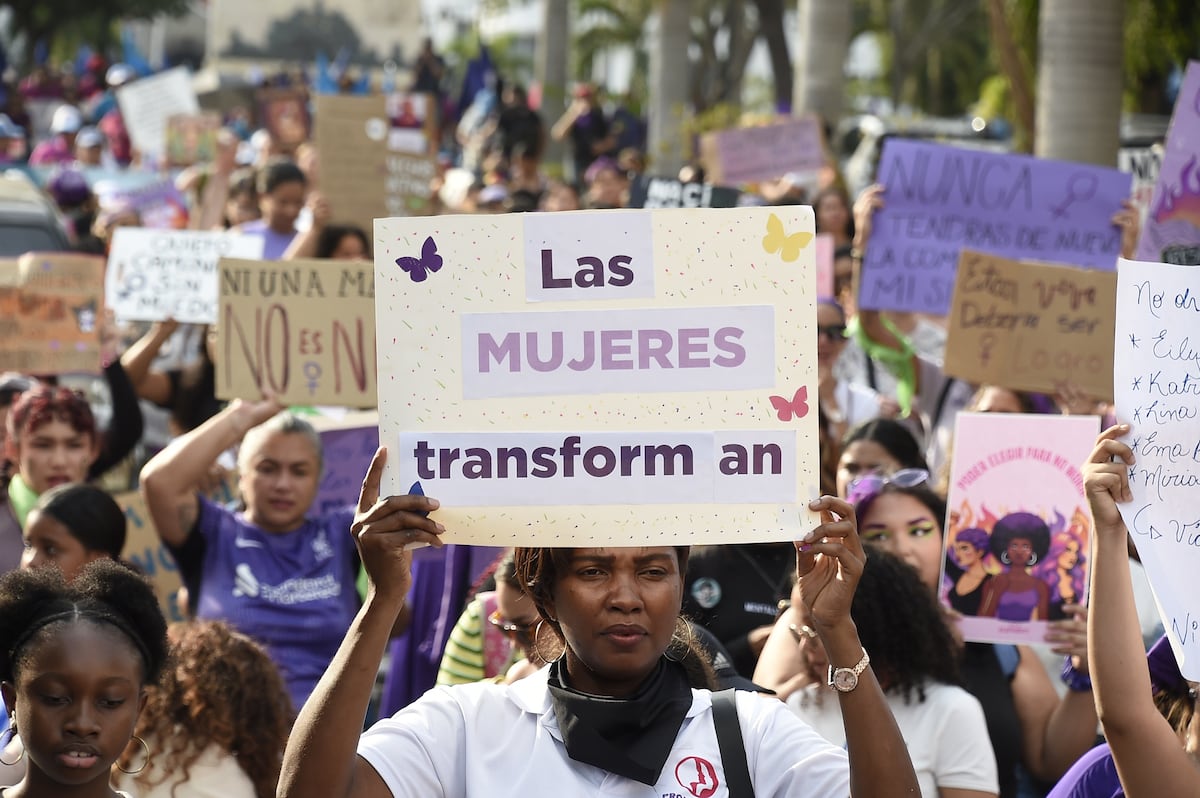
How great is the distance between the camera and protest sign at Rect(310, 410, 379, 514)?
6695 millimetres

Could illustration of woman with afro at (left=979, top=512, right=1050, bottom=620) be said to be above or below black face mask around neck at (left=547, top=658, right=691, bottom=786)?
below

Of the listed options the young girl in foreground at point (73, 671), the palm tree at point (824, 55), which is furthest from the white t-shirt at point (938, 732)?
the palm tree at point (824, 55)

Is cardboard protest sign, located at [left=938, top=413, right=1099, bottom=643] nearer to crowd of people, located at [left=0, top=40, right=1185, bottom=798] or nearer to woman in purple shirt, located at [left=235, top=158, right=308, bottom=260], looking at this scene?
crowd of people, located at [left=0, top=40, right=1185, bottom=798]

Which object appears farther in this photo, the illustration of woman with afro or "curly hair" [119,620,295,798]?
the illustration of woman with afro

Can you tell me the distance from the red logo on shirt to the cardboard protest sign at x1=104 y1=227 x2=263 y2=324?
17.4ft

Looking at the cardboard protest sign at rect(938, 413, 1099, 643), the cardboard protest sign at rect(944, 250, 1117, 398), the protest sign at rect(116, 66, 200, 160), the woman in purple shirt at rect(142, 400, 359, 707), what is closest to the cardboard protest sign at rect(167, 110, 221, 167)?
the protest sign at rect(116, 66, 200, 160)

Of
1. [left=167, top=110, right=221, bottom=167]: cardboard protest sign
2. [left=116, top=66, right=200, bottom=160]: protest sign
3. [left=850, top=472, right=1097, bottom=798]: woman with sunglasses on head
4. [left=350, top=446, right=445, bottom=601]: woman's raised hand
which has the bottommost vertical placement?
[left=850, top=472, right=1097, bottom=798]: woman with sunglasses on head

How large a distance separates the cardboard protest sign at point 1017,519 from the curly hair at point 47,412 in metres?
2.89

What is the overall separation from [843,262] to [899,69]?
30662 mm

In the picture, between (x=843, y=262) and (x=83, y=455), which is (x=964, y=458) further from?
(x=843, y=262)

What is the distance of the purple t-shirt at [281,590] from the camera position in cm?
532

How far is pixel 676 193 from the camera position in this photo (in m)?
9.32

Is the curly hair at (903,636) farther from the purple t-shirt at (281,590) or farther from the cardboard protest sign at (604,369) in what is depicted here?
the purple t-shirt at (281,590)

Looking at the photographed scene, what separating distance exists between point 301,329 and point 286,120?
43.4 feet
